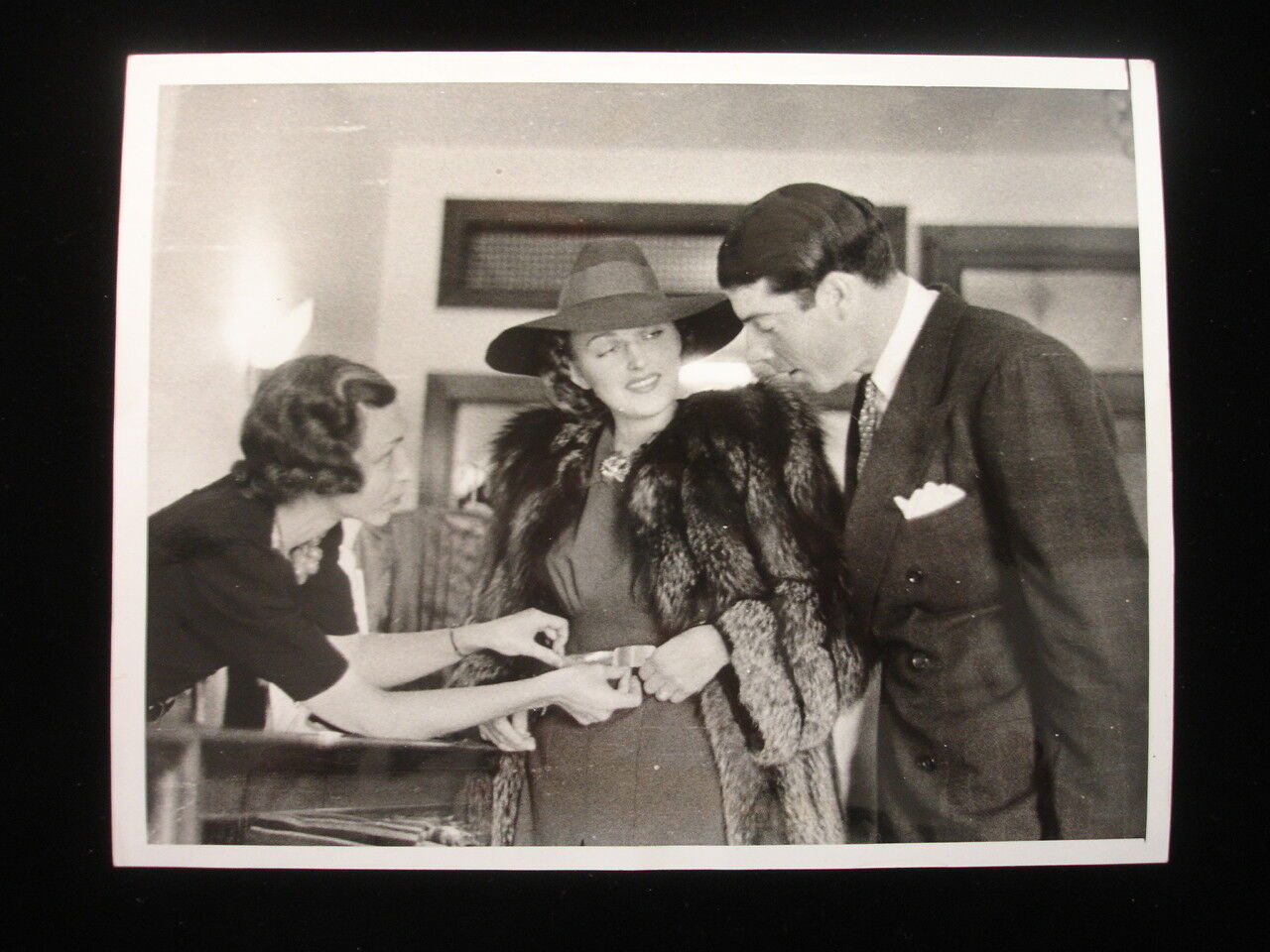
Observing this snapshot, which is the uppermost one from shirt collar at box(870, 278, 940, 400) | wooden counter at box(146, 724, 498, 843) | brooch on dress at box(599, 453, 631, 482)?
shirt collar at box(870, 278, 940, 400)

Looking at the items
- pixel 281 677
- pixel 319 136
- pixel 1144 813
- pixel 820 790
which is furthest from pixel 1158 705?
pixel 319 136

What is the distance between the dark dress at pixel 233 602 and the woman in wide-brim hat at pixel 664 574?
0.17 meters

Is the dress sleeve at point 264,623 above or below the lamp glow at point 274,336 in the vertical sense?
below

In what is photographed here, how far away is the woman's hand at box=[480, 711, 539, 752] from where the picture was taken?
3.11 feet

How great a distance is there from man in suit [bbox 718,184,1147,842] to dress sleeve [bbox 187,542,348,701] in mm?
572

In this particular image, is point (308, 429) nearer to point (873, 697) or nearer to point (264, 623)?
point (264, 623)

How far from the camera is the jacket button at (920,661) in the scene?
93 centimetres

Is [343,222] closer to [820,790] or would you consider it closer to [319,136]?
[319,136]

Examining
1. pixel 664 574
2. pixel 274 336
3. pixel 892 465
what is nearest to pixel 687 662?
pixel 664 574

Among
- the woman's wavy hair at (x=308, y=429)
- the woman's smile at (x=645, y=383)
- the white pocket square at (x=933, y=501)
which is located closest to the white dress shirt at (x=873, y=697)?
the white pocket square at (x=933, y=501)

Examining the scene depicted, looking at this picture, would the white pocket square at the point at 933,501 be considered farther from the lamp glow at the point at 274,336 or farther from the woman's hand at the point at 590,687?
the lamp glow at the point at 274,336

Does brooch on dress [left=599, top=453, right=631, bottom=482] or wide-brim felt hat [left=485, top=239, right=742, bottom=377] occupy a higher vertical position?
wide-brim felt hat [left=485, top=239, right=742, bottom=377]

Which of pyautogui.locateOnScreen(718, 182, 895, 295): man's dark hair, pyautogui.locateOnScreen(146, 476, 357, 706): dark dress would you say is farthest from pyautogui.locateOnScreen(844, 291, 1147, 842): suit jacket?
pyautogui.locateOnScreen(146, 476, 357, 706): dark dress

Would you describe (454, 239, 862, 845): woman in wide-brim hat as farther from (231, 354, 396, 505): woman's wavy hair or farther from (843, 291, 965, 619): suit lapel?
(231, 354, 396, 505): woman's wavy hair
